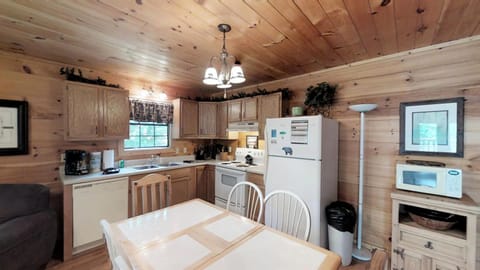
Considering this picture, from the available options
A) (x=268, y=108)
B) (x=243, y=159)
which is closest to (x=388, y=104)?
(x=268, y=108)

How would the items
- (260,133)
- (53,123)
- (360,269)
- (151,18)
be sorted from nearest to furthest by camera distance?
(151,18)
(360,269)
(53,123)
(260,133)

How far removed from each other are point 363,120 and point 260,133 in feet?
4.81

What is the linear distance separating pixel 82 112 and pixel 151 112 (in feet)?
→ 3.43

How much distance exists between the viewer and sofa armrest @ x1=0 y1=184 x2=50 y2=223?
1.94 metres

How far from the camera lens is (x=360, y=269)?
7.11 ft

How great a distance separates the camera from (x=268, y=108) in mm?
3195

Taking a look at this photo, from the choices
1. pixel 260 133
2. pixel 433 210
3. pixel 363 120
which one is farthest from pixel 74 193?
pixel 433 210

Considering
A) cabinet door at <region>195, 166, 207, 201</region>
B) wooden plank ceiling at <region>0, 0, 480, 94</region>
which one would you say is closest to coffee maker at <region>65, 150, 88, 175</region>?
wooden plank ceiling at <region>0, 0, 480, 94</region>

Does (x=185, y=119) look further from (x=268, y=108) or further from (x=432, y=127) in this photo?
(x=432, y=127)

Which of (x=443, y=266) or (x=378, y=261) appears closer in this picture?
(x=378, y=261)

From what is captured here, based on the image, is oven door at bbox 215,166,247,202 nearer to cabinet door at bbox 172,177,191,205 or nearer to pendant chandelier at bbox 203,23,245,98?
cabinet door at bbox 172,177,191,205

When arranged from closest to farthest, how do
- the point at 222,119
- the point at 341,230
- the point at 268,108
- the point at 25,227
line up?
1. the point at 25,227
2. the point at 341,230
3. the point at 268,108
4. the point at 222,119

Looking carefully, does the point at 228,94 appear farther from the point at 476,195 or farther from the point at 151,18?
the point at 476,195

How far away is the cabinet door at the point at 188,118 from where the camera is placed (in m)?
3.78
